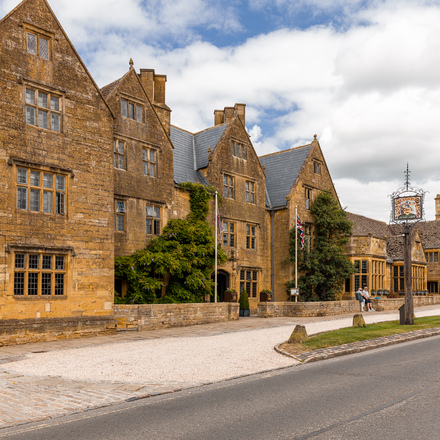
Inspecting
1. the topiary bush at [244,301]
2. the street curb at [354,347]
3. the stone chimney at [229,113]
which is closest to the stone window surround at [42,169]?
the street curb at [354,347]

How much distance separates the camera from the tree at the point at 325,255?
3125 cm

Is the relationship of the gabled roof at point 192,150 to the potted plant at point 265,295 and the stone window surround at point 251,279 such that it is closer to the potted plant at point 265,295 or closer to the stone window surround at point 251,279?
the stone window surround at point 251,279

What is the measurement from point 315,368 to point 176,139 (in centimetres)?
2079

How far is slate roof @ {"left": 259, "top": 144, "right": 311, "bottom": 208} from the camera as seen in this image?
3275 cm

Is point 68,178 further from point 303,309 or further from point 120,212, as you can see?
point 303,309

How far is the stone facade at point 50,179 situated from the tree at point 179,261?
3.07m

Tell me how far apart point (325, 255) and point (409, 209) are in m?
11.4

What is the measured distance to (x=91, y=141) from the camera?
19.3 metres

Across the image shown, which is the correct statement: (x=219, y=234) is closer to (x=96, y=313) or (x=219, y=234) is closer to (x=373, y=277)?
(x=96, y=313)

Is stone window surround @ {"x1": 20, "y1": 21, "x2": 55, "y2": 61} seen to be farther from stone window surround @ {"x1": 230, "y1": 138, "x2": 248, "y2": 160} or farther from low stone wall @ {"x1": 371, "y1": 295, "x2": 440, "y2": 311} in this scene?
low stone wall @ {"x1": 371, "y1": 295, "x2": 440, "y2": 311}

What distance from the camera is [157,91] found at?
27.6 m

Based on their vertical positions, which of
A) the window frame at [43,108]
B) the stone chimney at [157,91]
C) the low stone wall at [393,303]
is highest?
the stone chimney at [157,91]

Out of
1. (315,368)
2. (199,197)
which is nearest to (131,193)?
(199,197)

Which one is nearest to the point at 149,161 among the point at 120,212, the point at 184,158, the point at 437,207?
the point at 120,212
